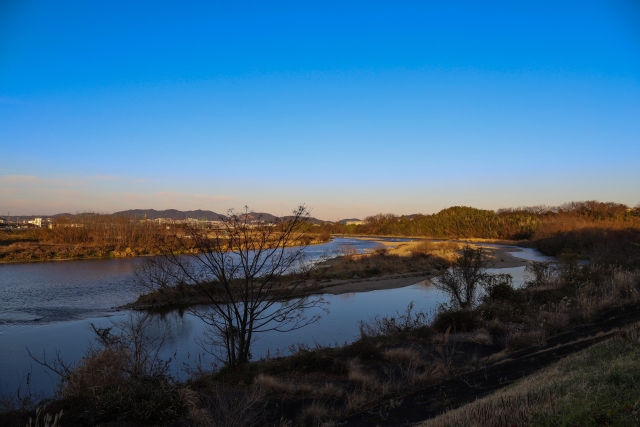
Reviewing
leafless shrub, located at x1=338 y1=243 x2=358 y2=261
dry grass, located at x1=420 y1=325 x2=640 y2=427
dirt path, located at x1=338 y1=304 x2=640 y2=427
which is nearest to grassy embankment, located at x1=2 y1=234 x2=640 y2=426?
dry grass, located at x1=420 y1=325 x2=640 y2=427

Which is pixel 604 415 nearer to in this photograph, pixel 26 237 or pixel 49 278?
pixel 49 278

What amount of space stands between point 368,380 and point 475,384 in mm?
2221

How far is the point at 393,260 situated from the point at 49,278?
95.2ft

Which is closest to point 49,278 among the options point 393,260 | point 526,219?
point 393,260

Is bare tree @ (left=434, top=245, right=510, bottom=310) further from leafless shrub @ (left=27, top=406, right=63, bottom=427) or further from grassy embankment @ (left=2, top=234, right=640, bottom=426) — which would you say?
leafless shrub @ (left=27, top=406, right=63, bottom=427)

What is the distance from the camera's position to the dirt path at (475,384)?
280 inches

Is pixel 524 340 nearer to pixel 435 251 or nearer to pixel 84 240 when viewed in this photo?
pixel 435 251

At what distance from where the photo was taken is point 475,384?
8391mm

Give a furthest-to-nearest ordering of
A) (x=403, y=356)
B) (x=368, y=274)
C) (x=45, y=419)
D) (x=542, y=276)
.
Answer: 1. (x=368, y=274)
2. (x=542, y=276)
3. (x=403, y=356)
4. (x=45, y=419)

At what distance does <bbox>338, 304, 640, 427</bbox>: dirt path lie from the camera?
23.3 feet

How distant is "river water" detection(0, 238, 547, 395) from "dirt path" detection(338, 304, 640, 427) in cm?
596


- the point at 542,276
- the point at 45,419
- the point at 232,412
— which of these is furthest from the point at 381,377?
the point at 542,276

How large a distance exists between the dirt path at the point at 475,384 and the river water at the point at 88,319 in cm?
596

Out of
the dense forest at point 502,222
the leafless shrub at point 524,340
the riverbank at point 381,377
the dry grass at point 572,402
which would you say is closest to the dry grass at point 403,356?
the riverbank at point 381,377
